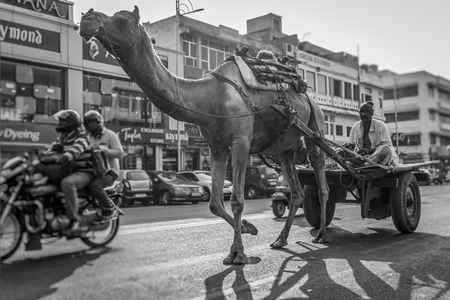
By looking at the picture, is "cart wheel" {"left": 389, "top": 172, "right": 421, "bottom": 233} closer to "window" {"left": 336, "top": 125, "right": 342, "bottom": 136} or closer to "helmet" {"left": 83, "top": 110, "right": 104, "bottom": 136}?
"window" {"left": 336, "top": 125, "right": 342, "bottom": 136}

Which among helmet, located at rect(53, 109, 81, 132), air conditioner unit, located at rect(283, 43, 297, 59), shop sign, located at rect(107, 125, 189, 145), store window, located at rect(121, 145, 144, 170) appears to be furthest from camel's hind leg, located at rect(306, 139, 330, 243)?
helmet, located at rect(53, 109, 81, 132)

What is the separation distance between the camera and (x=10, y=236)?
1360 millimetres

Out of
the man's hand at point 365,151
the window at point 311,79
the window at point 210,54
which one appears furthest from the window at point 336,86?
the window at point 210,54

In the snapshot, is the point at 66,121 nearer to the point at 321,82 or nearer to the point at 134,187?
the point at 134,187

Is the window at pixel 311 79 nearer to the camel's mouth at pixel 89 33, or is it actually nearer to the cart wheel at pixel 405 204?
the cart wheel at pixel 405 204

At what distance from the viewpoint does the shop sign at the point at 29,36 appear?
4.66 ft

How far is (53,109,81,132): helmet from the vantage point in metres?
1.53

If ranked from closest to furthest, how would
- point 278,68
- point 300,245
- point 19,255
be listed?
point 19,255 < point 278,68 < point 300,245

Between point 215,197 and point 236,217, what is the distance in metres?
0.34

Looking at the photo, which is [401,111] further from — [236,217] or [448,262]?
[236,217]

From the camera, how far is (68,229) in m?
1.46

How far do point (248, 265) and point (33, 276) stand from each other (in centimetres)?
378

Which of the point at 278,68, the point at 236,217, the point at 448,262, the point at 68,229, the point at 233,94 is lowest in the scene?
the point at 448,262

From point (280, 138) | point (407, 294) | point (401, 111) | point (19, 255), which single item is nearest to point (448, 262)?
→ point (407, 294)
